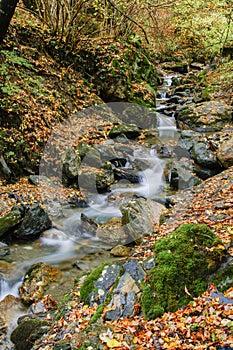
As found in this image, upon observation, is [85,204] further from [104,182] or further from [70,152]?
[70,152]

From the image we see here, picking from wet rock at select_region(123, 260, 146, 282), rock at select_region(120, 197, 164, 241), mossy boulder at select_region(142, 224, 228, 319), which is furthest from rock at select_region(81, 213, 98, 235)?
mossy boulder at select_region(142, 224, 228, 319)

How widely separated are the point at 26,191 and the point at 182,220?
160 inches

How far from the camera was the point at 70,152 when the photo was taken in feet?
28.8

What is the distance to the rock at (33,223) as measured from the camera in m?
6.51

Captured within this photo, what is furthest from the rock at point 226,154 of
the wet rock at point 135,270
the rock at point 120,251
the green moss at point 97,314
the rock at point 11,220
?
the green moss at point 97,314

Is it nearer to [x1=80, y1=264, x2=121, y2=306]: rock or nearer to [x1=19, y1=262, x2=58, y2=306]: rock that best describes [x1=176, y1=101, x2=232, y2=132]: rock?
[x1=19, y1=262, x2=58, y2=306]: rock

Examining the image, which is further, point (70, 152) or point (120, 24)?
point (120, 24)

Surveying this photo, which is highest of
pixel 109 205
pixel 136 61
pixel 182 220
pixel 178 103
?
pixel 136 61

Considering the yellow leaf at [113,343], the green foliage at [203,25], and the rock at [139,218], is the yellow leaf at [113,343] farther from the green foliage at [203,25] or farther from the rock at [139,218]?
the green foliage at [203,25]

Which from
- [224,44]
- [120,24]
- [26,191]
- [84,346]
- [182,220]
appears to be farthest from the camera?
[224,44]

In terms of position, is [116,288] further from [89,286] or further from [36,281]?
[36,281]

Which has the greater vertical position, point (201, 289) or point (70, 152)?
point (70, 152)

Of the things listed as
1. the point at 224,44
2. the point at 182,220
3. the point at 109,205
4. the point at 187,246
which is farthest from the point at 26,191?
the point at 224,44

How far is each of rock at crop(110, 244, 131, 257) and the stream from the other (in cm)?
13
